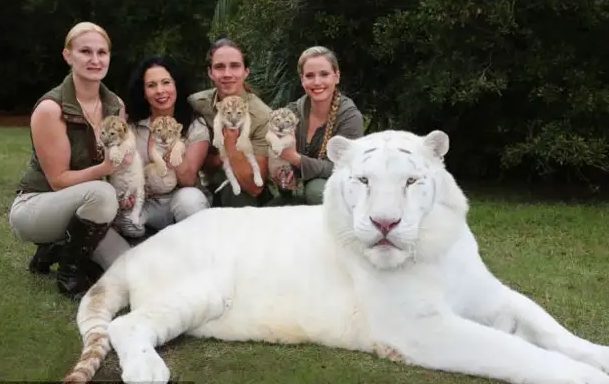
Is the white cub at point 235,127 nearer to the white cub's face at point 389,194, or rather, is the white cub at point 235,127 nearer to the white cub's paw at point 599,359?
the white cub's face at point 389,194

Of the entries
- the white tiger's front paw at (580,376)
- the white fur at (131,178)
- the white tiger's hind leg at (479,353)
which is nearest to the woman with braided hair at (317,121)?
the white fur at (131,178)

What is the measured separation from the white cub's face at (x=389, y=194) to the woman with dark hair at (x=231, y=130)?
1737 millimetres

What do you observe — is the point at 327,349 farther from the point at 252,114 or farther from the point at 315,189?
the point at 252,114

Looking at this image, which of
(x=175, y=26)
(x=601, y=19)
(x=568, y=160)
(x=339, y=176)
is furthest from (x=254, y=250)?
(x=175, y=26)

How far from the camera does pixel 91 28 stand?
4.74 metres

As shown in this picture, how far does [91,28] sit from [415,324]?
8.65 ft

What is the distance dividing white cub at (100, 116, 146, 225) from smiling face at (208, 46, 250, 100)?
755 millimetres

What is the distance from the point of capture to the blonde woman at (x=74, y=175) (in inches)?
179

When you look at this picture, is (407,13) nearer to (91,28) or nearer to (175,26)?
(91,28)

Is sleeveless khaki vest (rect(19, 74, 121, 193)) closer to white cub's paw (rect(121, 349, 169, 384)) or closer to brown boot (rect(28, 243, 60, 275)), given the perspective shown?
brown boot (rect(28, 243, 60, 275))

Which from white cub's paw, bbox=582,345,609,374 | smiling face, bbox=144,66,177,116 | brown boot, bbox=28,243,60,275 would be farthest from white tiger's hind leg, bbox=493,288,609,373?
brown boot, bbox=28,243,60,275

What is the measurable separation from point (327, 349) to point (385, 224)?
80 centimetres

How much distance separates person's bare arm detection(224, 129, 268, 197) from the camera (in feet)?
16.9

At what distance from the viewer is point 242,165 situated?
5.23 meters
